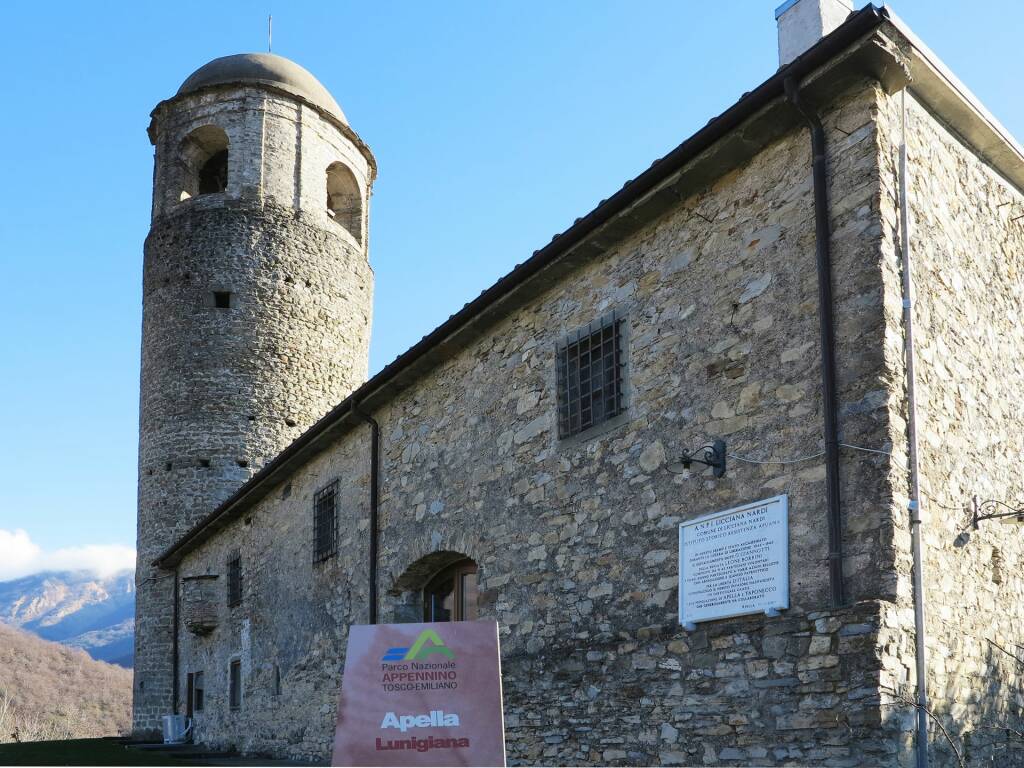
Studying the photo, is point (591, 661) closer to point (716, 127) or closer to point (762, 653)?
point (762, 653)

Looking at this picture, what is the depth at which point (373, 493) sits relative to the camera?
41.4ft

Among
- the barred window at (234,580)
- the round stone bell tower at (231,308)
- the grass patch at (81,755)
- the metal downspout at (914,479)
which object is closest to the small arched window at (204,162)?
the round stone bell tower at (231,308)

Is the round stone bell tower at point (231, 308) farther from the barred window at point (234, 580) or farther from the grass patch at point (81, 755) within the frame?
the barred window at point (234, 580)

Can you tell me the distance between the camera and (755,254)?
7918 mm

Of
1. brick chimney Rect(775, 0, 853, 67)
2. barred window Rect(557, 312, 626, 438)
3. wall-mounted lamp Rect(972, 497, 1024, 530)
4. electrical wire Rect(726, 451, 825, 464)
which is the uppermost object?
brick chimney Rect(775, 0, 853, 67)

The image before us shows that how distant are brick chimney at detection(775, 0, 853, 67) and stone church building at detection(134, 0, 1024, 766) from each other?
3 centimetres

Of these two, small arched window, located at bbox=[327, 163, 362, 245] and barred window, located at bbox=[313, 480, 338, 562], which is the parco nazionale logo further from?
small arched window, located at bbox=[327, 163, 362, 245]

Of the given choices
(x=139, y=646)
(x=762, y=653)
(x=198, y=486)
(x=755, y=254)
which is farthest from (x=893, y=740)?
(x=139, y=646)

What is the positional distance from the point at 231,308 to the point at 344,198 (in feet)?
14.9

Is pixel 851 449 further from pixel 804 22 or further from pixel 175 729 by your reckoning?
pixel 175 729

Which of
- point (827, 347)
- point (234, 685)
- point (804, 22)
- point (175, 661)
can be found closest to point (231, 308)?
point (175, 661)

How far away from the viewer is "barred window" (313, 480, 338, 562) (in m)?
13.8

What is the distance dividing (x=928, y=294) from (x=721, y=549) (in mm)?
2230

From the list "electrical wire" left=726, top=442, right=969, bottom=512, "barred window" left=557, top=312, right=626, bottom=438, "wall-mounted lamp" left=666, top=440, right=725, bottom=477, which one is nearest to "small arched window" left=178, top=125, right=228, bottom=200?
"barred window" left=557, top=312, right=626, bottom=438
